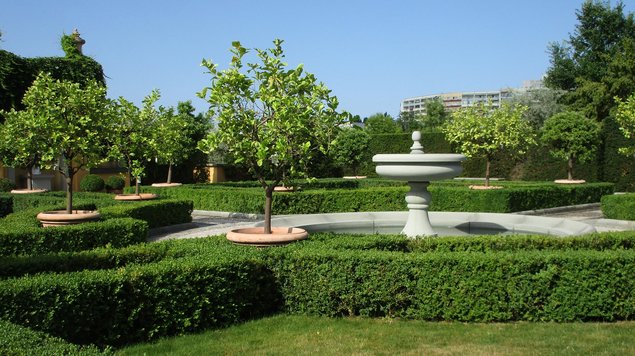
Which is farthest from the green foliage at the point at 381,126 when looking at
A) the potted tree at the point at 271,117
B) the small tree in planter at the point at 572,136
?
the potted tree at the point at 271,117

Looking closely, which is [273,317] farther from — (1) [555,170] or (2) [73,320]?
(1) [555,170]

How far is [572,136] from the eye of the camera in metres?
23.9

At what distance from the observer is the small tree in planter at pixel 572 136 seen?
78.2 feet

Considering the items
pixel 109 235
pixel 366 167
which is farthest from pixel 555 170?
pixel 109 235

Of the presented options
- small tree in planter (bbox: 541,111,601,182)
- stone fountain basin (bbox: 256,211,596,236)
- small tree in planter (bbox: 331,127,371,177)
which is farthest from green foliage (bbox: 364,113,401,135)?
stone fountain basin (bbox: 256,211,596,236)

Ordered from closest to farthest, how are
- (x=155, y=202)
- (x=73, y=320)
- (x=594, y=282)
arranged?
1. (x=73, y=320)
2. (x=594, y=282)
3. (x=155, y=202)

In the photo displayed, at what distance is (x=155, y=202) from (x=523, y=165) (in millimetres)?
21694

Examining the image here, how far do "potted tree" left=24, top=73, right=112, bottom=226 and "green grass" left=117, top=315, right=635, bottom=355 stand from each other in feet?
20.7

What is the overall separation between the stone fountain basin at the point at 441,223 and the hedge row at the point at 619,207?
653 cm

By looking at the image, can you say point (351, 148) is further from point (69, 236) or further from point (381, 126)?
point (381, 126)

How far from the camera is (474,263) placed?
6.11 metres

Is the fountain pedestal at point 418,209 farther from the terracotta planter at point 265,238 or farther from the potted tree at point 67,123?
the potted tree at point 67,123

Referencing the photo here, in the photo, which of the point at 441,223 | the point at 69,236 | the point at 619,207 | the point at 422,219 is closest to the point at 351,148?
the point at 619,207

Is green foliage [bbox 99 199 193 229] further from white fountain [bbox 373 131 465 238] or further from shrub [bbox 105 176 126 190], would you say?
shrub [bbox 105 176 126 190]
